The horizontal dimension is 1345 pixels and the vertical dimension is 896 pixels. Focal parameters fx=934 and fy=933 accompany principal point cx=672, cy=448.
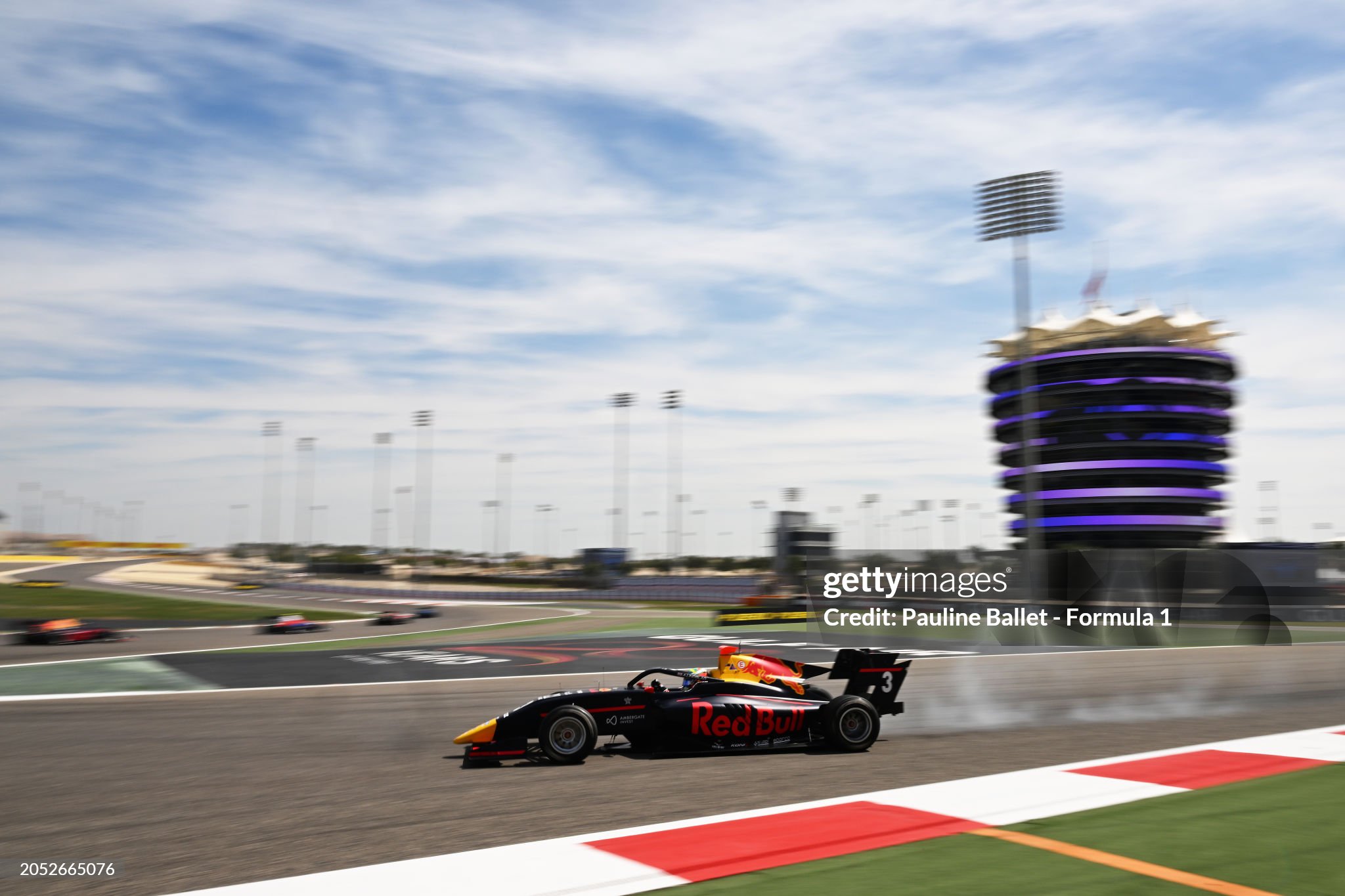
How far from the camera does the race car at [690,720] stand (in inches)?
398

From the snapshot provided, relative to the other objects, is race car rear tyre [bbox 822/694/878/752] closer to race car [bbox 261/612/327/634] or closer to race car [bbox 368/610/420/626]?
race car [bbox 261/612/327/634]

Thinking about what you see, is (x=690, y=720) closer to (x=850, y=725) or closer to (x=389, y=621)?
(x=850, y=725)

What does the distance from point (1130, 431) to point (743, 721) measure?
83.9 metres

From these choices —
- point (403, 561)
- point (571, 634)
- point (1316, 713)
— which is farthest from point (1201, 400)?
point (403, 561)

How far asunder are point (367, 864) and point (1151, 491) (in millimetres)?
88026

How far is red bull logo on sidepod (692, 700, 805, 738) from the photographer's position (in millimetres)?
10492

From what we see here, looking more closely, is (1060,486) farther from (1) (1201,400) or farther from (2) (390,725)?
(2) (390,725)

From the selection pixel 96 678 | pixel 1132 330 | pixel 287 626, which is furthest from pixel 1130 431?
pixel 96 678

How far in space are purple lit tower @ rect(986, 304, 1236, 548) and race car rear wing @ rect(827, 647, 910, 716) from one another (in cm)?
7497

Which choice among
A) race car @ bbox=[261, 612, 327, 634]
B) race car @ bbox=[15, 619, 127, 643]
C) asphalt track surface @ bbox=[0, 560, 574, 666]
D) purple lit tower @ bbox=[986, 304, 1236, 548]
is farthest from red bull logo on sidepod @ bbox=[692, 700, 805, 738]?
purple lit tower @ bbox=[986, 304, 1236, 548]

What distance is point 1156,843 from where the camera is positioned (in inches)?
249

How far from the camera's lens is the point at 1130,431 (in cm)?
8406

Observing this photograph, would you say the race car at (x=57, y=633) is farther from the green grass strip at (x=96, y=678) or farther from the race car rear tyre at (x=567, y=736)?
the race car rear tyre at (x=567, y=736)

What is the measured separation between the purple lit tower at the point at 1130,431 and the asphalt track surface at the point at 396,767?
2762 inches
